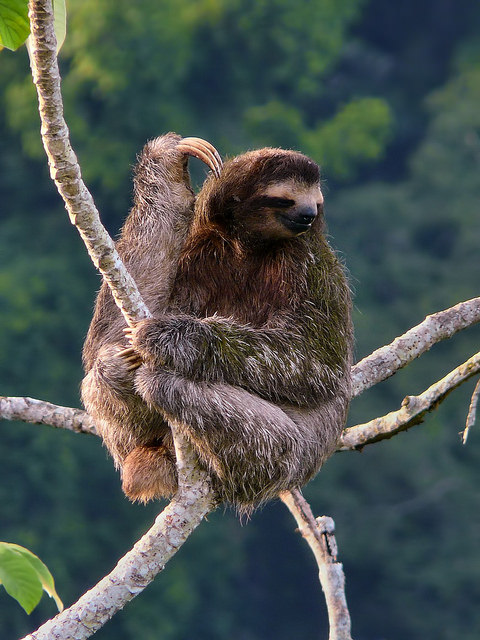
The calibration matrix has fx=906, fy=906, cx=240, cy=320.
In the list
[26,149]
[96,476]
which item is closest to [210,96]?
[26,149]

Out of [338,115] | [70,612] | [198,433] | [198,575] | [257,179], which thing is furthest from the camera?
[338,115]

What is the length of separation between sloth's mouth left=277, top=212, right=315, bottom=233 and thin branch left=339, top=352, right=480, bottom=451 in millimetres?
1113

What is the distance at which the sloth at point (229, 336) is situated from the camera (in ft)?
14.1

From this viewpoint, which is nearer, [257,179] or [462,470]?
[257,179]

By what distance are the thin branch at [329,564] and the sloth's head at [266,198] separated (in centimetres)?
156

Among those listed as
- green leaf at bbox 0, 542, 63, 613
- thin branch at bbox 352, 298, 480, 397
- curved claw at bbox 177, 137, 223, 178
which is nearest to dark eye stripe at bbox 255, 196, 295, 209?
curved claw at bbox 177, 137, 223, 178

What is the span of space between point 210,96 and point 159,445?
2943 centimetres

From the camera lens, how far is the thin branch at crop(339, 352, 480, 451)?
496cm

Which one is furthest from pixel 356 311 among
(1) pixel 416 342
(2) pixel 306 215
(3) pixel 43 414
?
(2) pixel 306 215

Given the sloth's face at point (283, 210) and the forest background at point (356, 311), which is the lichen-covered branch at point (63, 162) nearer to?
the sloth's face at point (283, 210)

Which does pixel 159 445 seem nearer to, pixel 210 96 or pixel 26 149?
pixel 26 149

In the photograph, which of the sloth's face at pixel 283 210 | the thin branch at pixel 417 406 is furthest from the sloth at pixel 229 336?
the thin branch at pixel 417 406

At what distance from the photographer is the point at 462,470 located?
1114 inches

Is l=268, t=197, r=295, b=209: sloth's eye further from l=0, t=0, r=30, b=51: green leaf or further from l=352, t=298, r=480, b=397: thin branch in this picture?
l=0, t=0, r=30, b=51: green leaf
